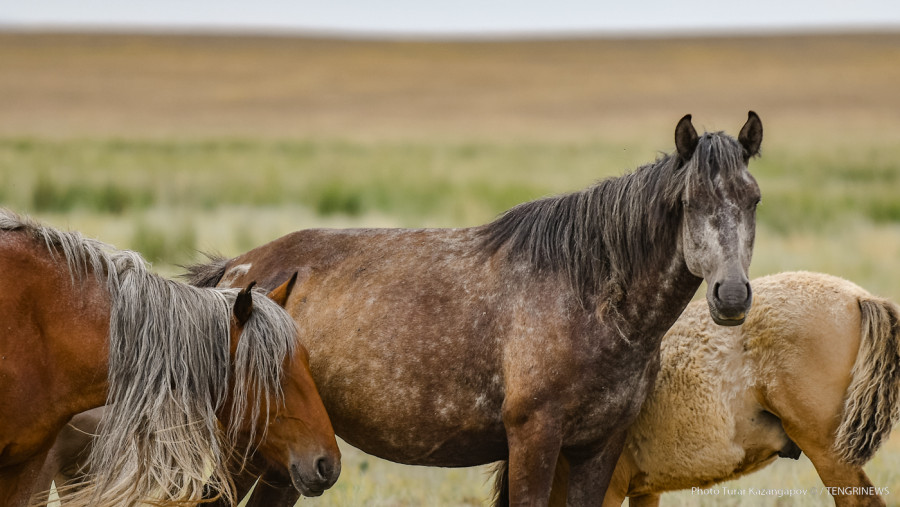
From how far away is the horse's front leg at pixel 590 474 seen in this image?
4.12 m

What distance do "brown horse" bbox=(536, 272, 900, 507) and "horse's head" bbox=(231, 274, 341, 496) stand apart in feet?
4.91

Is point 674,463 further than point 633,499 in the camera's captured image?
No

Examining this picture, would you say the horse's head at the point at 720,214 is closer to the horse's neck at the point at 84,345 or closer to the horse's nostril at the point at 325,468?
the horse's nostril at the point at 325,468

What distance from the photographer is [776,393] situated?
4312 millimetres

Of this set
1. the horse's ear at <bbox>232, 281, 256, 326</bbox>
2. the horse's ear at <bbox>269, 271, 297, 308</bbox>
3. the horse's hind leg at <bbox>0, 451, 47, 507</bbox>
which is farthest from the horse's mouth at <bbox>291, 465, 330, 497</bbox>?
the horse's hind leg at <bbox>0, 451, 47, 507</bbox>

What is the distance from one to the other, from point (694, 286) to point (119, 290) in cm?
226

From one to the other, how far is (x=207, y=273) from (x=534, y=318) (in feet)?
6.26

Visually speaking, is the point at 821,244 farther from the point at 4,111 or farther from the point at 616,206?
the point at 4,111

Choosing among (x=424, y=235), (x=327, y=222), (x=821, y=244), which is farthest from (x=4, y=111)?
(x=424, y=235)

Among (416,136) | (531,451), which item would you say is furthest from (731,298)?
(416,136)

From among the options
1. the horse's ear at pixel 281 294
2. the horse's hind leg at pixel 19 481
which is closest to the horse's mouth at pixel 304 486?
the horse's ear at pixel 281 294

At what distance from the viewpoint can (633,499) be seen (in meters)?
5.09

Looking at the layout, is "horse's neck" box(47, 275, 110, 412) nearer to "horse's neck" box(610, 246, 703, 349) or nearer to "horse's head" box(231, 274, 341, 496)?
"horse's head" box(231, 274, 341, 496)

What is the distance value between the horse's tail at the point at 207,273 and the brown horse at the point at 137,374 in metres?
1.32
